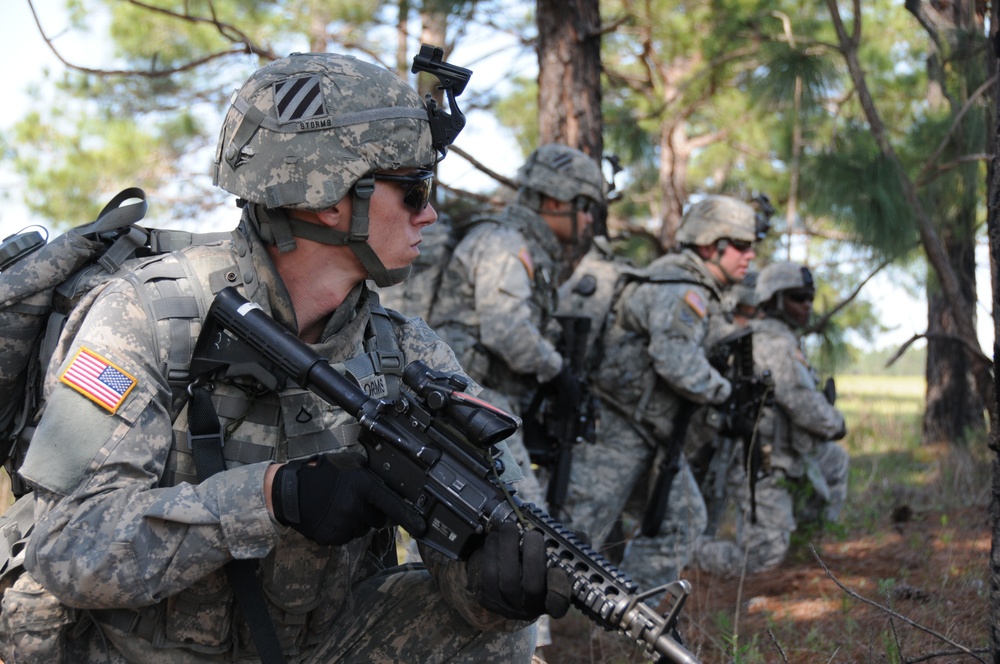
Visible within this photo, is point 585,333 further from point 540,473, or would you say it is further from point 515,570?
point 515,570

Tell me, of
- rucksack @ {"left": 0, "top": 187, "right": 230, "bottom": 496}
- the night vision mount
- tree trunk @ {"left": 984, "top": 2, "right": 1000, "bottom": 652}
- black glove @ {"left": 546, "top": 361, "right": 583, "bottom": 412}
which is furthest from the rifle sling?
black glove @ {"left": 546, "top": 361, "right": 583, "bottom": 412}

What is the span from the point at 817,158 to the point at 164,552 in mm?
5755

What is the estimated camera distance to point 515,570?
2021 mm

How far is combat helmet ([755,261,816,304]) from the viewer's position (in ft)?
23.8

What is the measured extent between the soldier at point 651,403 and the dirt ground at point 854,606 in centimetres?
37

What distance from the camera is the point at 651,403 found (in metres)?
6.03

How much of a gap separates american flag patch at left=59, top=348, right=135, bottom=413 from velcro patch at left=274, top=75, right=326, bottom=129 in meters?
0.73

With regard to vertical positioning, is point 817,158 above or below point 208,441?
above

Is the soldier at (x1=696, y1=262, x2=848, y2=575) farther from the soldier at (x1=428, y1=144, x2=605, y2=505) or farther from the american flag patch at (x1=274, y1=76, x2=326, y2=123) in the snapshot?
the american flag patch at (x1=274, y1=76, x2=326, y2=123)

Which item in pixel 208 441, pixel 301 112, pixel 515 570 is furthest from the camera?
pixel 301 112

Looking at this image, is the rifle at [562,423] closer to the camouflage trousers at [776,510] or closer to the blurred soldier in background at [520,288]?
the blurred soldier in background at [520,288]

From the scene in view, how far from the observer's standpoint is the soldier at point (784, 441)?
6598 mm

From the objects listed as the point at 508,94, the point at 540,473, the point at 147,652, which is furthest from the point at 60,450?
the point at 508,94

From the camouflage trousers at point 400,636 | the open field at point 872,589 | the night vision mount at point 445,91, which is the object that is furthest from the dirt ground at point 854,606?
the night vision mount at point 445,91
